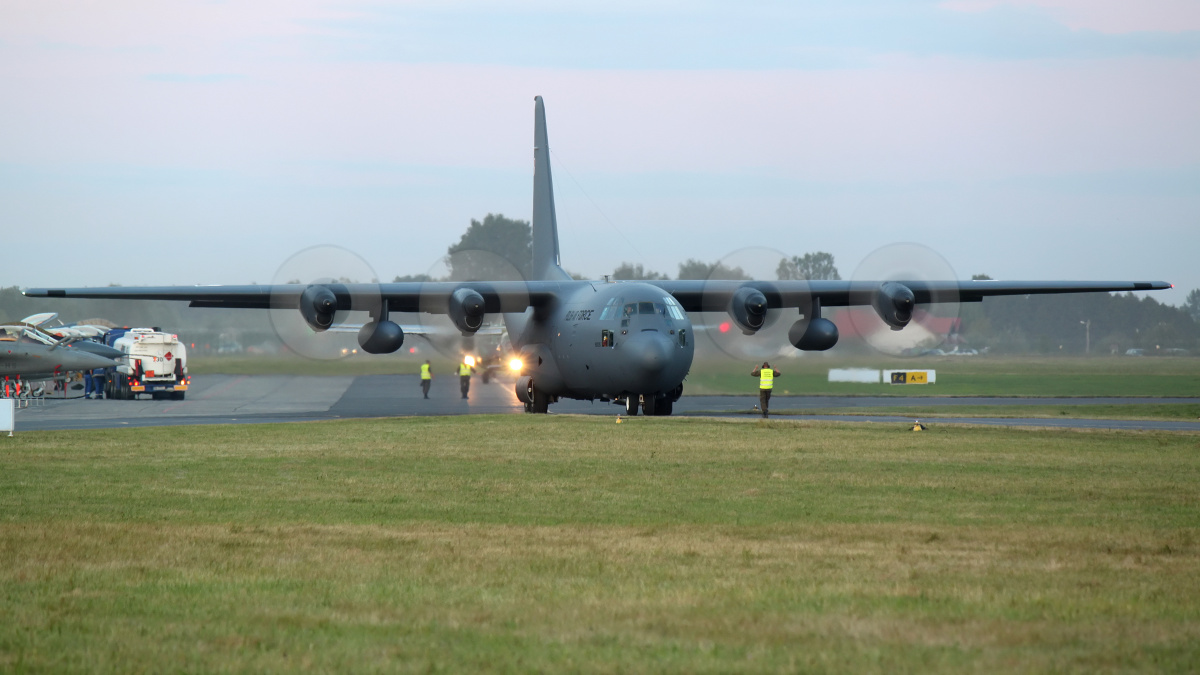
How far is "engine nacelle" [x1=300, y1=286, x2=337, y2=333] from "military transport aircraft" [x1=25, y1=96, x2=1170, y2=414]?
31 millimetres

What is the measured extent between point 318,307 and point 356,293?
1.37 m

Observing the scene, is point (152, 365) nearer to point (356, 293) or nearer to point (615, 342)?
point (356, 293)

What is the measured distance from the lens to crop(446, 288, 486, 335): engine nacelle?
104 feet

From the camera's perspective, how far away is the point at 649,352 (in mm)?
28391

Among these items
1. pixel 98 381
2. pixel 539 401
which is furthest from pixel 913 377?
pixel 98 381

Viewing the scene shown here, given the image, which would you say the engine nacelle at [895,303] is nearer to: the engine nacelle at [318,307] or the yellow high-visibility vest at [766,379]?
the yellow high-visibility vest at [766,379]

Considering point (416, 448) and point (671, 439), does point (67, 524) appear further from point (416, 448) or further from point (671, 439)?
point (671, 439)

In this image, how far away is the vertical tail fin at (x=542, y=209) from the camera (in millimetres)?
38594

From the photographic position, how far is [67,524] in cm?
1220

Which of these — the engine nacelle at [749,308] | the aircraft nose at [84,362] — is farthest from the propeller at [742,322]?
the aircraft nose at [84,362]

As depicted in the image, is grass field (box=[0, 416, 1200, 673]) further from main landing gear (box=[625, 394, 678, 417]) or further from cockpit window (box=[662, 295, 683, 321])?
main landing gear (box=[625, 394, 678, 417])

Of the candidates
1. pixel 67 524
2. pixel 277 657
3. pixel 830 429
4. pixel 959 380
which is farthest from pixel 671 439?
pixel 959 380

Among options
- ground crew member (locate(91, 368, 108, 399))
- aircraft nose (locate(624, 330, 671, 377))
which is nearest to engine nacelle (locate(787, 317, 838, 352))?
aircraft nose (locate(624, 330, 671, 377))

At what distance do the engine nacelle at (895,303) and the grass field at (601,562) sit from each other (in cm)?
1270
